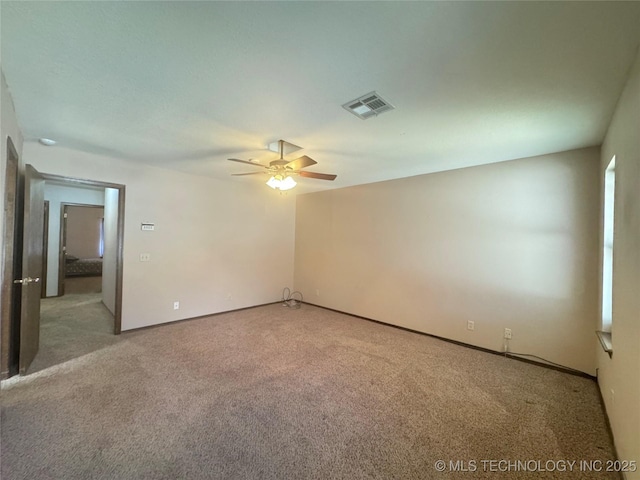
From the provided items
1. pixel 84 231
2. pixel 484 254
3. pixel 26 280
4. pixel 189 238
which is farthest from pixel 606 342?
pixel 84 231

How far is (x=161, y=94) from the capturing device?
205cm

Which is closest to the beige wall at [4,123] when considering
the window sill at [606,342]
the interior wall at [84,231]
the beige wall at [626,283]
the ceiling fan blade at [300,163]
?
the ceiling fan blade at [300,163]

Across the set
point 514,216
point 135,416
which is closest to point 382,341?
point 514,216

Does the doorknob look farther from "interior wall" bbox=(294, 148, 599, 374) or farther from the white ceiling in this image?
"interior wall" bbox=(294, 148, 599, 374)

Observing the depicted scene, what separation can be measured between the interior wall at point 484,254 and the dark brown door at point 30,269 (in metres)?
4.25

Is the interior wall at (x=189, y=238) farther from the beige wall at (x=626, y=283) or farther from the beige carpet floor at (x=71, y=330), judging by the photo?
the beige wall at (x=626, y=283)

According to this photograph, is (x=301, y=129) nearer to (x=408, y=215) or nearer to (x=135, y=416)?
(x=408, y=215)

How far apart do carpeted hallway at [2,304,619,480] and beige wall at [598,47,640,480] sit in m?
0.38

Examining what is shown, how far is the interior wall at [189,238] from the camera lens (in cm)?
392

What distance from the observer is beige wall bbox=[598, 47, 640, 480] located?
4.93 feet

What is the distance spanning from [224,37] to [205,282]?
4120mm

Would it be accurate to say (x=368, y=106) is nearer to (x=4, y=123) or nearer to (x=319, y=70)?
(x=319, y=70)

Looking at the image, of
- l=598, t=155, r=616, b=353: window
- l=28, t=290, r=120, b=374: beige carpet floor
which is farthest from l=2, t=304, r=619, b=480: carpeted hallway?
l=598, t=155, r=616, b=353: window

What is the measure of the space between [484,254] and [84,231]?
1152cm
